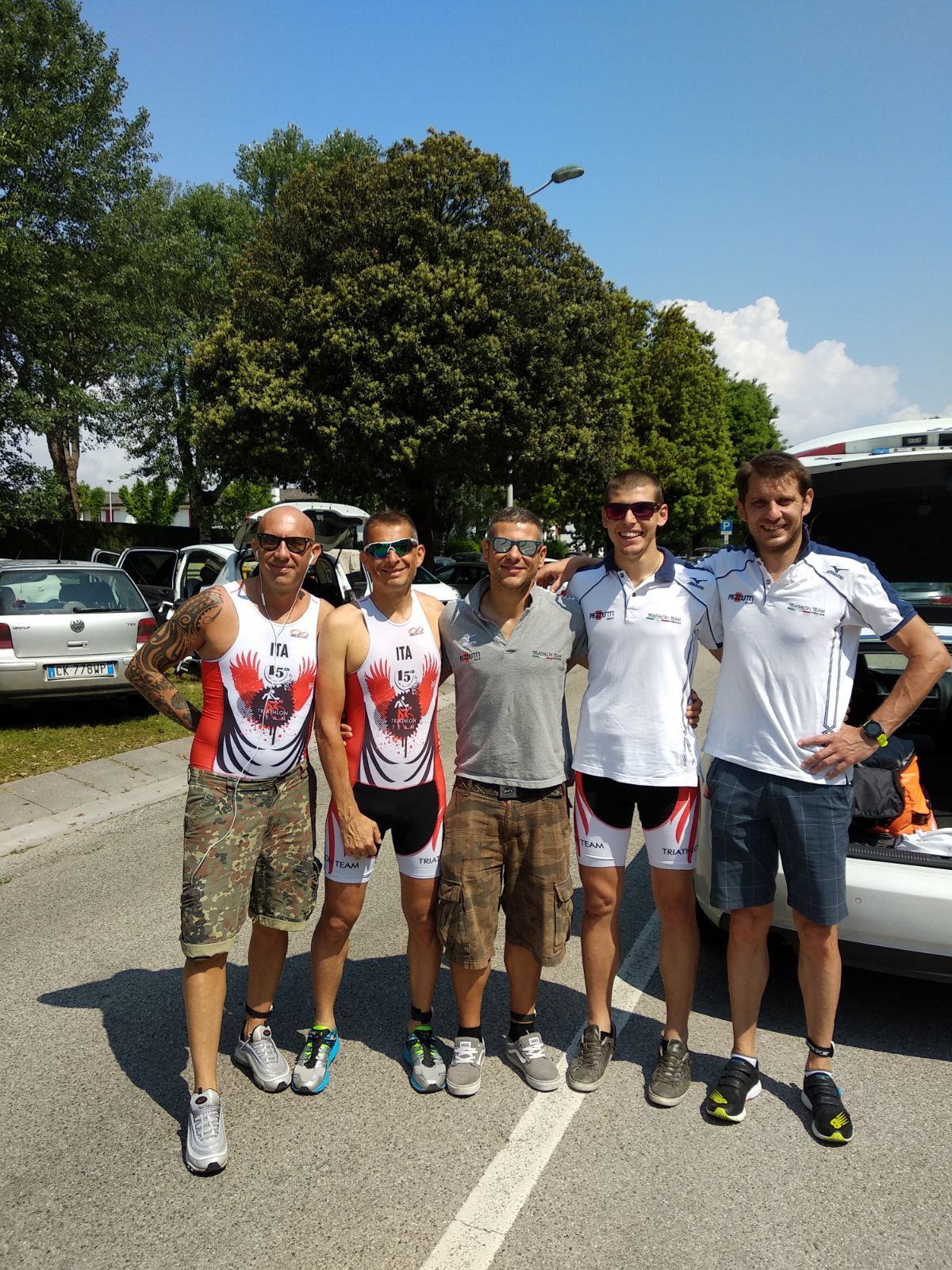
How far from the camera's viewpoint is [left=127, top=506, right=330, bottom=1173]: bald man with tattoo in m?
2.79

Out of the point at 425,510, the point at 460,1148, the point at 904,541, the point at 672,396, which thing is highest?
the point at 672,396

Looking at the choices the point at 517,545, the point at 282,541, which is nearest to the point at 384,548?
the point at 282,541

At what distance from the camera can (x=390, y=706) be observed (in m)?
3.01

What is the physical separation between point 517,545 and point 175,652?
3.94 ft

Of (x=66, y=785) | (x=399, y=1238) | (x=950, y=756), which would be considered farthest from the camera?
(x=66, y=785)

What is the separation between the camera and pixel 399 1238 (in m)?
2.31

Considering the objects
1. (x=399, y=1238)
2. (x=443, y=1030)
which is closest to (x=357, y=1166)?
(x=399, y=1238)

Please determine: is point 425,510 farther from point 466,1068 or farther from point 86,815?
point 466,1068

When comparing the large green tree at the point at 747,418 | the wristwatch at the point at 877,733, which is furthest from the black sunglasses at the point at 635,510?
the large green tree at the point at 747,418

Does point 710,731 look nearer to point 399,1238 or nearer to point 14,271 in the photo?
point 399,1238

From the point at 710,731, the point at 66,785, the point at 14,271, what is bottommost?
the point at 66,785

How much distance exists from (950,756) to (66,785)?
6.20 meters

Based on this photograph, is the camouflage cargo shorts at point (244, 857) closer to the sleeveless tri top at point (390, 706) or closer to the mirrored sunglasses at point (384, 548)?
the sleeveless tri top at point (390, 706)

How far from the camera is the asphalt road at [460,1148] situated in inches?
90.6
